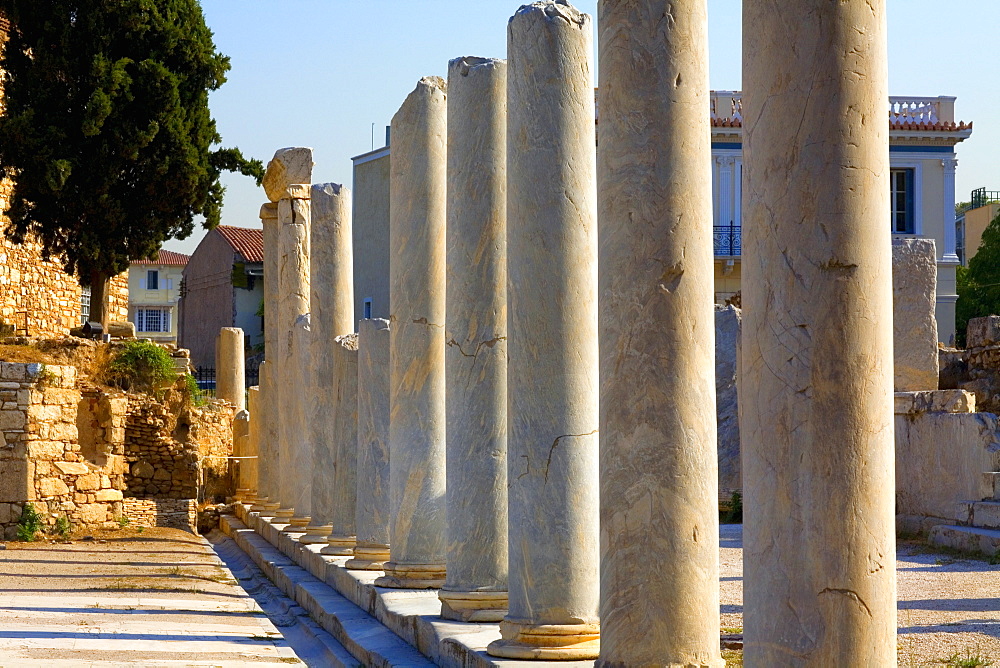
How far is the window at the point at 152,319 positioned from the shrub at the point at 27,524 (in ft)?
185

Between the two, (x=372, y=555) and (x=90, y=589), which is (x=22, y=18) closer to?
(x=90, y=589)

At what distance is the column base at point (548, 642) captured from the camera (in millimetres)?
6699

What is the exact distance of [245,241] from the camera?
53875mm

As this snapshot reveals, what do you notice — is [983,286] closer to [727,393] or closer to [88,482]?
[727,393]

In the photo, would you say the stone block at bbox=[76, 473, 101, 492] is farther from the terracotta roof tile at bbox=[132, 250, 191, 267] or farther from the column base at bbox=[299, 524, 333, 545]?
the terracotta roof tile at bbox=[132, 250, 191, 267]

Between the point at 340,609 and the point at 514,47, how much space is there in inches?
200

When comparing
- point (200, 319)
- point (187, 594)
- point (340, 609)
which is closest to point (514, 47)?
point (340, 609)

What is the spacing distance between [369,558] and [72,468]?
894 cm

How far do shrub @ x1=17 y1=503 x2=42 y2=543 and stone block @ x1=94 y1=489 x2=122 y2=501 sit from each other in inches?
48.9

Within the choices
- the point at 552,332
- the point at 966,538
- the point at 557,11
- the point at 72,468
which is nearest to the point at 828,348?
the point at 552,332

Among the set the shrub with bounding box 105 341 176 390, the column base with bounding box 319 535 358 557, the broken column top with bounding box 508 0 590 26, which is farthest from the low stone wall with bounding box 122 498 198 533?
the broken column top with bounding box 508 0 590 26

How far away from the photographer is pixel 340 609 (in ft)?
34.1

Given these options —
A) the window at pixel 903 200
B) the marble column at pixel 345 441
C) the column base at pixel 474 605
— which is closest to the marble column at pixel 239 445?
the marble column at pixel 345 441

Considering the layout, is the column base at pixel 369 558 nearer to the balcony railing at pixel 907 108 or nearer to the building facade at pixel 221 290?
the balcony railing at pixel 907 108
